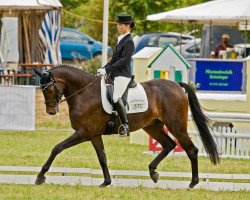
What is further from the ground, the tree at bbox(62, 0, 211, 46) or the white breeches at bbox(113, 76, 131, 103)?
the white breeches at bbox(113, 76, 131, 103)

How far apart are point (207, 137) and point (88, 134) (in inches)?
75.5

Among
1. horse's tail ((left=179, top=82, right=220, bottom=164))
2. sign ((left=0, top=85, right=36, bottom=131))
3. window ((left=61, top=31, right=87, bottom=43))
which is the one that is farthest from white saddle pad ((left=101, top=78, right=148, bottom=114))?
window ((left=61, top=31, right=87, bottom=43))

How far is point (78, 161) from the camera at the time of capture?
62.6 ft

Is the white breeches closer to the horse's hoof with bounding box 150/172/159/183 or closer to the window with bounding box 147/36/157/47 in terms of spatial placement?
the horse's hoof with bounding box 150/172/159/183

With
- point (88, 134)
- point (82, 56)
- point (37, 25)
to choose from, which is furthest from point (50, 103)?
point (82, 56)

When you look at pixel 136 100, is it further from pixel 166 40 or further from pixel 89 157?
pixel 166 40

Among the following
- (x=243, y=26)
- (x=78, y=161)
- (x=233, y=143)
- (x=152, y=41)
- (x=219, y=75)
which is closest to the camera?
(x=78, y=161)

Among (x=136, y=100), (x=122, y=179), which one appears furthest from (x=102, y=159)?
(x=136, y=100)

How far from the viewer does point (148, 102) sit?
1625cm

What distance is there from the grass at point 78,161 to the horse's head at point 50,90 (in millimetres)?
1163

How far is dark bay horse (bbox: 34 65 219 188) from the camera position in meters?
15.6

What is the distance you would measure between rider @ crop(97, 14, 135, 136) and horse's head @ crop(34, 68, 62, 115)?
2.27 feet

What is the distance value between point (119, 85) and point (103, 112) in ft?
1.52

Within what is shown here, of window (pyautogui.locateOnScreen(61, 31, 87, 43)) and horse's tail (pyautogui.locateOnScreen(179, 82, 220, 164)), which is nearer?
horse's tail (pyautogui.locateOnScreen(179, 82, 220, 164))
